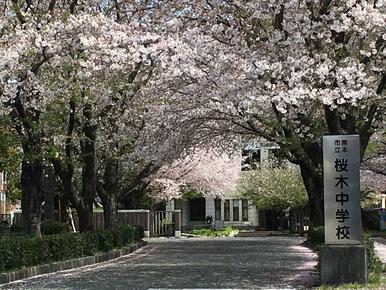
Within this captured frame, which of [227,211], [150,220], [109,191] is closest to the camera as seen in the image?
[109,191]

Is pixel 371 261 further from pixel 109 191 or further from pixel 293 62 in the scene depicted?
pixel 109 191

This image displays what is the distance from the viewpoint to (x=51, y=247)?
17.3 metres

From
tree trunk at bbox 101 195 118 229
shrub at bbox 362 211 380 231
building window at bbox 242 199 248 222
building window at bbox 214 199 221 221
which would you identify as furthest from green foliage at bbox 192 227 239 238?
tree trunk at bbox 101 195 118 229

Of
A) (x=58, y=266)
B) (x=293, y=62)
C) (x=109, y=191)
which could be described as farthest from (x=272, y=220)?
(x=293, y=62)

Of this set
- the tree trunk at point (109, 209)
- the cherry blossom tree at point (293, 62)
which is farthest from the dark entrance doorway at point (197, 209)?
the cherry blossom tree at point (293, 62)

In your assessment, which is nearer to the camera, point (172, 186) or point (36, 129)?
point (36, 129)

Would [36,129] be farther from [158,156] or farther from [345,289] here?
[345,289]

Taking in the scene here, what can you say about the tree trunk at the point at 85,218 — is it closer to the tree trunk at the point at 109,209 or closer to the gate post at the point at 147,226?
the tree trunk at the point at 109,209

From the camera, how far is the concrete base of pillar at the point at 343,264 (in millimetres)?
11656

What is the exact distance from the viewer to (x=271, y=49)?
13531 millimetres

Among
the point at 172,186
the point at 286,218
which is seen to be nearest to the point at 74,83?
the point at 172,186

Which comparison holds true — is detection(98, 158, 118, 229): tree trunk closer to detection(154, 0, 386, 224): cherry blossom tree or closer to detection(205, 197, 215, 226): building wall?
detection(154, 0, 386, 224): cherry blossom tree

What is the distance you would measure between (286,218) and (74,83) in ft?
125

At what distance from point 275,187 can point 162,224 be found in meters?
8.22
